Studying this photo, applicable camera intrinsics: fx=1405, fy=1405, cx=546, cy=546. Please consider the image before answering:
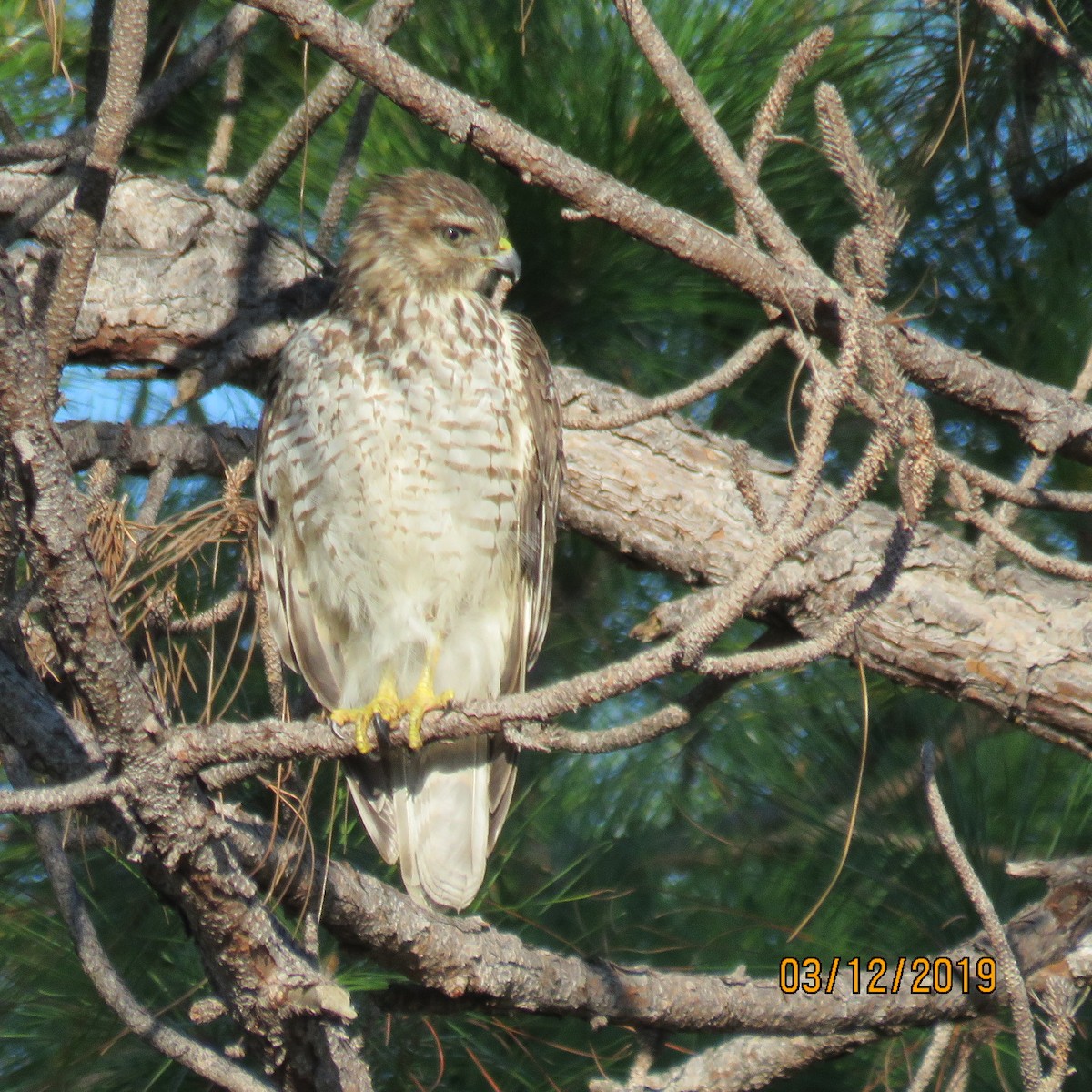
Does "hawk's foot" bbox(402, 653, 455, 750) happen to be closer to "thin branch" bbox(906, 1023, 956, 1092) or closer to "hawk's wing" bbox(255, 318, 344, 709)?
"hawk's wing" bbox(255, 318, 344, 709)

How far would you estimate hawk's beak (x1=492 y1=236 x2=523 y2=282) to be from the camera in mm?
3498

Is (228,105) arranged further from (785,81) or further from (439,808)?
(439,808)

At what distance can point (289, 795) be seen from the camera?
266 centimetres

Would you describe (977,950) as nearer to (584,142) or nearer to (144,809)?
(144,809)

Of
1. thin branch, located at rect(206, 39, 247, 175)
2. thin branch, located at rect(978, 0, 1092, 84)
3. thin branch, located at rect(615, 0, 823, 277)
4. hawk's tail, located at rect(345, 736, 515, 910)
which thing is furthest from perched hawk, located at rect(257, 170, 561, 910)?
thin branch, located at rect(978, 0, 1092, 84)

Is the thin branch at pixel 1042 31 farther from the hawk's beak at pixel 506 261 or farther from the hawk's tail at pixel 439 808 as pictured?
the hawk's tail at pixel 439 808

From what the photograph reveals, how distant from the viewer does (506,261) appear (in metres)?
3.50

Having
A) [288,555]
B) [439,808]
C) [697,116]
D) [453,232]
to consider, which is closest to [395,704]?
[439,808]

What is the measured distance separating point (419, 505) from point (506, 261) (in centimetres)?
68

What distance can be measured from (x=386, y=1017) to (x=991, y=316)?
2.57 m

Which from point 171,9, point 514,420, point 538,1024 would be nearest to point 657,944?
point 538,1024

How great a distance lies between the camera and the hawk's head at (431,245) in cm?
352
